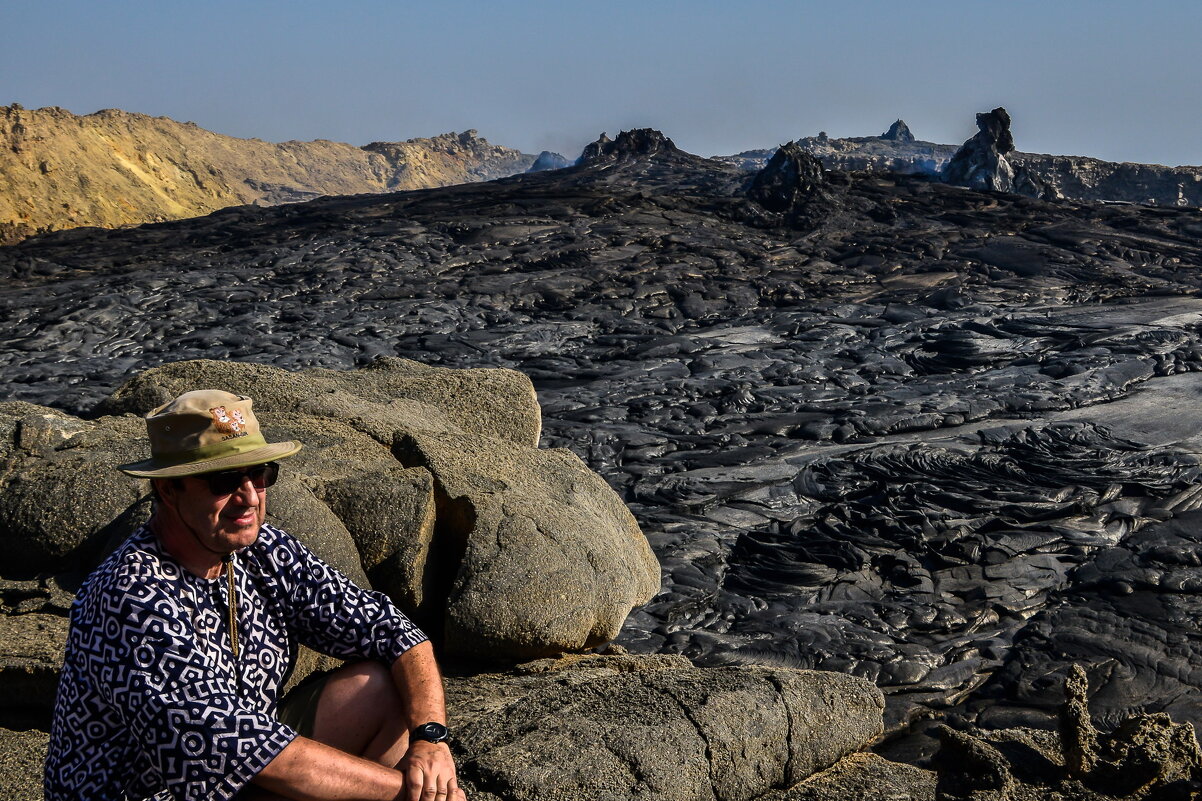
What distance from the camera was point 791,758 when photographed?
3.53 m

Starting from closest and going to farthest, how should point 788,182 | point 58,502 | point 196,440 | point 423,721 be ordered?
point 196,440, point 423,721, point 58,502, point 788,182

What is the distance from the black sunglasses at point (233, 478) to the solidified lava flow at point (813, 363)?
133 inches

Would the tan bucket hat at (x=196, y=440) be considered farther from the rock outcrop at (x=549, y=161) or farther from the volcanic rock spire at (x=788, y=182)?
the rock outcrop at (x=549, y=161)

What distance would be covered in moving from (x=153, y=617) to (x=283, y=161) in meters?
72.4

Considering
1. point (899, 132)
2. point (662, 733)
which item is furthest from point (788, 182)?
point (899, 132)

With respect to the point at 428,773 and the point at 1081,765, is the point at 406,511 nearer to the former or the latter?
the point at 428,773

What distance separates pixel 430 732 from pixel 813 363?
10121 millimetres

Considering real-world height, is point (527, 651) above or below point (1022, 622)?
above

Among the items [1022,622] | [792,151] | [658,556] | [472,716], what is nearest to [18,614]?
[472,716]

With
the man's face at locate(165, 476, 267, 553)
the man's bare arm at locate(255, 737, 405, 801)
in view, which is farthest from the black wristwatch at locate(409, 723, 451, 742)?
the man's face at locate(165, 476, 267, 553)

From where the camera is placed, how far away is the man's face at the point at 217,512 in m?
2.34

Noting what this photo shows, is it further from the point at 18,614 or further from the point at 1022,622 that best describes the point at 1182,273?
the point at 18,614

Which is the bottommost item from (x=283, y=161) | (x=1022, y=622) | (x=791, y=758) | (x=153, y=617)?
(x=1022, y=622)

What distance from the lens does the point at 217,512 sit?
236 centimetres
